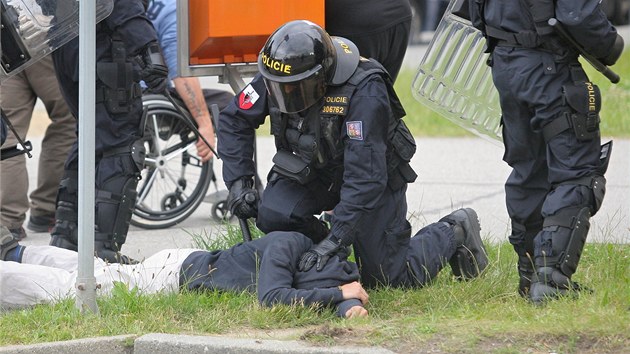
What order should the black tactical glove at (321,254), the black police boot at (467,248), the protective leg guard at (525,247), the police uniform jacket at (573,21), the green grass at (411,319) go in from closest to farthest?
1. the green grass at (411,319)
2. the police uniform jacket at (573,21)
3. the black tactical glove at (321,254)
4. the protective leg guard at (525,247)
5. the black police boot at (467,248)

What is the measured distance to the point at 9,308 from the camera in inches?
203

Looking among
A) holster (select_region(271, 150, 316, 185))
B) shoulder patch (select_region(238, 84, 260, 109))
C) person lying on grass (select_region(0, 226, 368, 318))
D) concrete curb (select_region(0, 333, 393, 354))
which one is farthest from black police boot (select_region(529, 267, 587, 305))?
shoulder patch (select_region(238, 84, 260, 109))

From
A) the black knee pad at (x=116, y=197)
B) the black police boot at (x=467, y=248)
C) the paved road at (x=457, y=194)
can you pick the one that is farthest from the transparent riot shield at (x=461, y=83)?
the black knee pad at (x=116, y=197)

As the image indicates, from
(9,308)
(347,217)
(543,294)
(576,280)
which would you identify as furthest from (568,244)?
(9,308)

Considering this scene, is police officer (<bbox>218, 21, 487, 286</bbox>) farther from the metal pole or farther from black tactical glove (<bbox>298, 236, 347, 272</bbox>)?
the metal pole

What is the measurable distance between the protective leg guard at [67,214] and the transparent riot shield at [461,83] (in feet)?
6.02

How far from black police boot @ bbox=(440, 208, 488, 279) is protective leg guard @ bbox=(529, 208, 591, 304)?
2.66ft

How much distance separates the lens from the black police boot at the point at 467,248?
5.43m

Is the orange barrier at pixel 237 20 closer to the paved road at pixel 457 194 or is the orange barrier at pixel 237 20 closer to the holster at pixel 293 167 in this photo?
the holster at pixel 293 167

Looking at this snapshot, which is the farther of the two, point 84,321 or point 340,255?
point 340,255

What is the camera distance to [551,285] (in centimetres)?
458

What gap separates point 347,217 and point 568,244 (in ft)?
2.97

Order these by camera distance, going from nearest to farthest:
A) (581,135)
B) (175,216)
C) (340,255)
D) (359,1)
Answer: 1. (581,135)
2. (340,255)
3. (359,1)
4. (175,216)

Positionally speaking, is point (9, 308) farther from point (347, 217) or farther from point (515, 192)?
point (515, 192)
